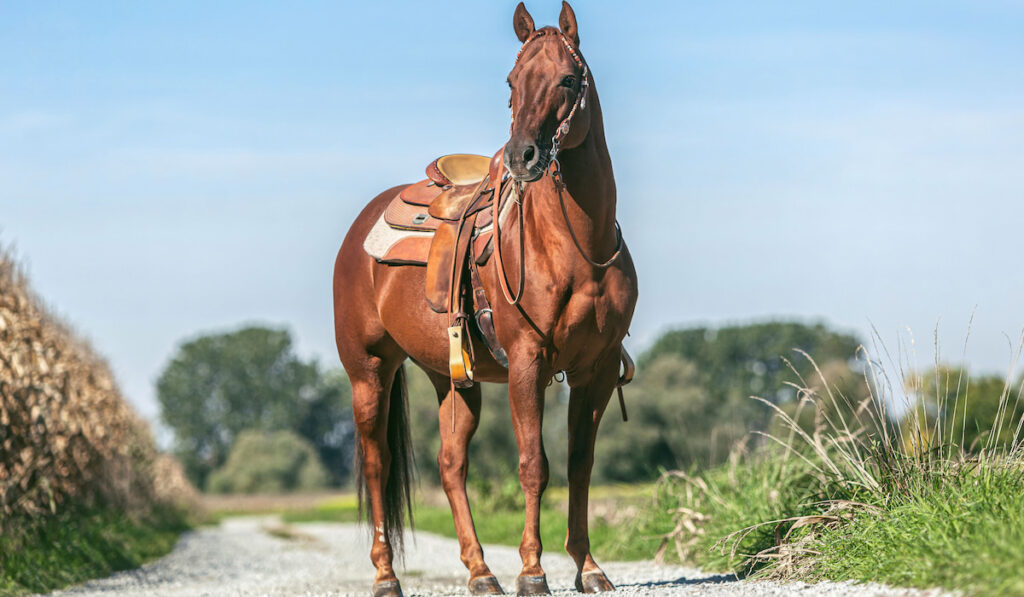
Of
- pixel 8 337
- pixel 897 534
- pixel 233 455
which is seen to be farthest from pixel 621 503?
pixel 233 455

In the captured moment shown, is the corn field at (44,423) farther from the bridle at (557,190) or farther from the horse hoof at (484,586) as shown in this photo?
the bridle at (557,190)

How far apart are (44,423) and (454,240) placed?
5.99 meters

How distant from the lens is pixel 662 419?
44.7m

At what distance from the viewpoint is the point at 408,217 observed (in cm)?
725

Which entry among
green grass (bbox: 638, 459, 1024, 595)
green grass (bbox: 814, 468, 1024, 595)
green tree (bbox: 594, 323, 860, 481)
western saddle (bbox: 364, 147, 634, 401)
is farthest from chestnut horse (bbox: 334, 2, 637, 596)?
green tree (bbox: 594, 323, 860, 481)

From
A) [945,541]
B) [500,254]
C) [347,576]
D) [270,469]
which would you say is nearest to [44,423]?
[347,576]

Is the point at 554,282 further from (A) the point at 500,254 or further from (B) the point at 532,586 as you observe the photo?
(B) the point at 532,586

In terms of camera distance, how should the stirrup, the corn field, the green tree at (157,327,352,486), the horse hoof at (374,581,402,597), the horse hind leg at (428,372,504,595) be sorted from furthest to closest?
the green tree at (157,327,352,486)
the corn field
the horse hoof at (374,581,402,597)
the horse hind leg at (428,372,504,595)
the stirrup

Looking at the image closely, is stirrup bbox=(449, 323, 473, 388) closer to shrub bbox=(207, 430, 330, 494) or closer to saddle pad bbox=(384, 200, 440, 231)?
saddle pad bbox=(384, 200, 440, 231)

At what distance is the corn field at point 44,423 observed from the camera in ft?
32.1

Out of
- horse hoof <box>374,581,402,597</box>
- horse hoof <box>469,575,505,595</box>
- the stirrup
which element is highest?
the stirrup

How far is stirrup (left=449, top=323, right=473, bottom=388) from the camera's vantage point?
20.5 ft

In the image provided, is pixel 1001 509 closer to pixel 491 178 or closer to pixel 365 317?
pixel 491 178

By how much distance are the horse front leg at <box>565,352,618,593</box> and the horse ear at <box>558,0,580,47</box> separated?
1.86m
